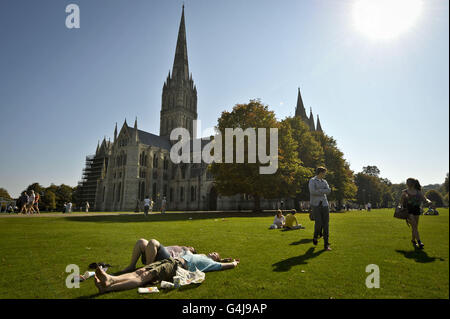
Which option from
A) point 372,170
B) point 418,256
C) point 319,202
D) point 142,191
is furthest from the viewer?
point 372,170

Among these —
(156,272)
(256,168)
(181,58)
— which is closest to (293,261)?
(156,272)

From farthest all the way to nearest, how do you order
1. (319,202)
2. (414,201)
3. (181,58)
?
1. (181,58)
2. (319,202)
3. (414,201)

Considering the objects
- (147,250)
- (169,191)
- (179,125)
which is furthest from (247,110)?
(179,125)

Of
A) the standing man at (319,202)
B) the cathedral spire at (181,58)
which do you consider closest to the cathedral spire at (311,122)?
Result: the cathedral spire at (181,58)

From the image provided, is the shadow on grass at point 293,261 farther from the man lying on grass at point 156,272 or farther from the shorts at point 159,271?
the shorts at point 159,271

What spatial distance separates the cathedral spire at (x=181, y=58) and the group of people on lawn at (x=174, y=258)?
73.7 metres

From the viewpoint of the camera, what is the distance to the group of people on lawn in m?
3.99

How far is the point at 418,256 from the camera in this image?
588 centimetres

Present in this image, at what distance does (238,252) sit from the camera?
6.80 m

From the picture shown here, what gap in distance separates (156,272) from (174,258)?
594mm

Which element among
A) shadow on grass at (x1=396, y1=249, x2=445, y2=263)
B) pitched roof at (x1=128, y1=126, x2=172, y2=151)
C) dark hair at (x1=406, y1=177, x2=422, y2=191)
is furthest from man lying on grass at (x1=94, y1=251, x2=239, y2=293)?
pitched roof at (x1=128, y1=126, x2=172, y2=151)

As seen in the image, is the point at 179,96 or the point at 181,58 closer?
the point at 179,96

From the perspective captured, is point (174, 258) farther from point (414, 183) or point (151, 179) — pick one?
point (151, 179)

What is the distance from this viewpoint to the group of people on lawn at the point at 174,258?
13.1 ft
